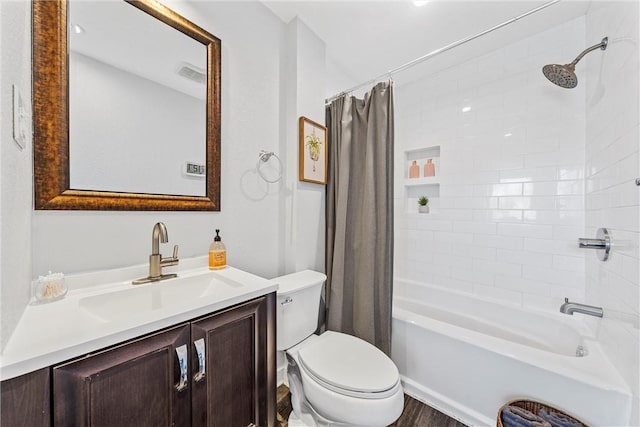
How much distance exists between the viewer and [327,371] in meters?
1.15

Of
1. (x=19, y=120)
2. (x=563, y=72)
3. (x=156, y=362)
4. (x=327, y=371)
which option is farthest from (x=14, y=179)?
(x=563, y=72)

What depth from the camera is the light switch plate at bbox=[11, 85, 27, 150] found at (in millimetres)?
623

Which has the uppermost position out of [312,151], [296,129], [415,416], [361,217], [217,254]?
[296,129]

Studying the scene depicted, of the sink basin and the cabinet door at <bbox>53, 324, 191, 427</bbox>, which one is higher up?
the sink basin

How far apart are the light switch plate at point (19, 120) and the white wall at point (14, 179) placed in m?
0.02

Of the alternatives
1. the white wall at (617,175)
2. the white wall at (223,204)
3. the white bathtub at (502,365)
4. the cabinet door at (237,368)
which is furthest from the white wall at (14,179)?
the white wall at (617,175)

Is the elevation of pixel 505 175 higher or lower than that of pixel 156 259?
higher

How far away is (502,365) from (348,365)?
781 mm

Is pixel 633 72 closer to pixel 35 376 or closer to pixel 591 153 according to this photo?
pixel 591 153

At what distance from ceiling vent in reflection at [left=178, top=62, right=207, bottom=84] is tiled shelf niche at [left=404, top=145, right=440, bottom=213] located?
1916 millimetres

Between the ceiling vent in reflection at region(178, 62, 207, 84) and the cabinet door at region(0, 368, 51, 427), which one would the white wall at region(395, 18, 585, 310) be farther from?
the cabinet door at region(0, 368, 51, 427)

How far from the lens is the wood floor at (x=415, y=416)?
1.32 m

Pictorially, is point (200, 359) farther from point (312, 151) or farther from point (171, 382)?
point (312, 151)

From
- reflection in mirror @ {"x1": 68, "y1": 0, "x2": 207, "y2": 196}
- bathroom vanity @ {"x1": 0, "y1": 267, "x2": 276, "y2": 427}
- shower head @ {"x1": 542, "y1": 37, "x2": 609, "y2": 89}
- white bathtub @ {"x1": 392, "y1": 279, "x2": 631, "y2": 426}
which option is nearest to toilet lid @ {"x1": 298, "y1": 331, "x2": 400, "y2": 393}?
bathroom vanity @ {"x1": 0, "y1": 267, "x2": 276, "y2": 427}
